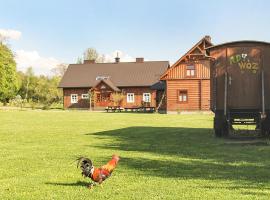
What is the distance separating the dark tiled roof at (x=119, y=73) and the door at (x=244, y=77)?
150 feet

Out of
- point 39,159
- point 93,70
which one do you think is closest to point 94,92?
point 93,70

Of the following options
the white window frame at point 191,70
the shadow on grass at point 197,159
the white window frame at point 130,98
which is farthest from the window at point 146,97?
the shadow on grass at point 197,159

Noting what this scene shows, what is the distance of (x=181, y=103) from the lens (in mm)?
50969

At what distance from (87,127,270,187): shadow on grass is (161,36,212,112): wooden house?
33.1 m

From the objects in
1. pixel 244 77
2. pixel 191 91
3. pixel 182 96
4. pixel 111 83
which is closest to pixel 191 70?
pixel 191 91

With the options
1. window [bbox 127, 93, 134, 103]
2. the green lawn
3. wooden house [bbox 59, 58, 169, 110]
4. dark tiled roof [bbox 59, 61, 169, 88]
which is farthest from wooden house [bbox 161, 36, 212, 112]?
the green lawn

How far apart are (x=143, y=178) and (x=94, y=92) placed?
55300mm

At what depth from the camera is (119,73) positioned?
67.2 metres

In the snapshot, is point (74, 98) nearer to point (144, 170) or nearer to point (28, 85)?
point (28, 85)

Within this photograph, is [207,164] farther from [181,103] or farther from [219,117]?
[181,103]

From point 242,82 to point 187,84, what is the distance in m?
33.2

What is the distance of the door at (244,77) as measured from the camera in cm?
1711

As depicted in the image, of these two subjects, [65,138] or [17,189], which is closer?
[17,189]

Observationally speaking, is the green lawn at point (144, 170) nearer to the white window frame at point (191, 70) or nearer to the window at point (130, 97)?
the white window frame at point (191, 70)
